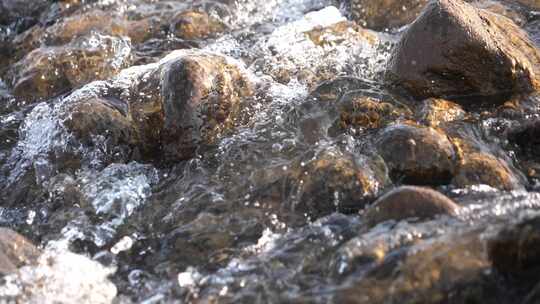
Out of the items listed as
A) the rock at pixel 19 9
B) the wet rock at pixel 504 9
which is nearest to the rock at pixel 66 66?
the rock at pixel 19 9

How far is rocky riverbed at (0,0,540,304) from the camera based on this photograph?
132 inches

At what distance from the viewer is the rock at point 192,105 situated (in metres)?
4.76

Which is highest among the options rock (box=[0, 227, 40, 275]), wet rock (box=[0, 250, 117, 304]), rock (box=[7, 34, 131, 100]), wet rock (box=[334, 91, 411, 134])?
wet rock (box=[334, 91, 411, 134])

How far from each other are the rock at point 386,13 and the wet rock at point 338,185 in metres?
2.82

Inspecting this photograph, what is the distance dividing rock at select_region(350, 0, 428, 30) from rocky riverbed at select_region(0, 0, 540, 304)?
0.69 ft

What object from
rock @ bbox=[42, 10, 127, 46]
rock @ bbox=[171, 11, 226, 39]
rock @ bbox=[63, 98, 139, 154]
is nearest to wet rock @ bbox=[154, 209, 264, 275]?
rock @ bbox=[63, 98, 139, 154]

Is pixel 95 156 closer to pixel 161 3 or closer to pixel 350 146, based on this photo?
pixel 350 146

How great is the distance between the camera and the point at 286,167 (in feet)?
14.5

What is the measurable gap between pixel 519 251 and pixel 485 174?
1.07 meters

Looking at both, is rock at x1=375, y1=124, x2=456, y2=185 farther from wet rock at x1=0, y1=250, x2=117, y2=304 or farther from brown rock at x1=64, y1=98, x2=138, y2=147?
brown rock at x1=64, y1=98, x2=138, y2=147

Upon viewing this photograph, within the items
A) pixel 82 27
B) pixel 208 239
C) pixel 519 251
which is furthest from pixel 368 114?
pixel 82 27

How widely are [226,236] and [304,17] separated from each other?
332 centimetres

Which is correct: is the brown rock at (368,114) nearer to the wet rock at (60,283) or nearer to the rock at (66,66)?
the wet rock at (60,283)

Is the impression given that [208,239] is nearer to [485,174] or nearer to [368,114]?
[368,114]
